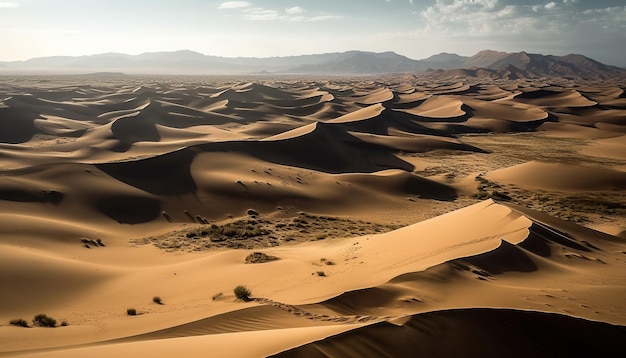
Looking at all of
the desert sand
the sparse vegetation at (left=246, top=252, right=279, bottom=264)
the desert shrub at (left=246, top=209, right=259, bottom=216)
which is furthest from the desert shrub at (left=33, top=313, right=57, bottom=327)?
the desert shrub at (left=246, top=209, right=259, bottom=216)

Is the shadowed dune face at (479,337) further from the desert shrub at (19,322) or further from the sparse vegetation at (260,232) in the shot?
the sparse vegetation at (260,232)

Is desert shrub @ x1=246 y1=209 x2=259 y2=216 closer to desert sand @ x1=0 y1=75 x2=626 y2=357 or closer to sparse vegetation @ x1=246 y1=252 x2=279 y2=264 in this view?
desert sand @ x1=0 y1=75 x2=626 y2=357

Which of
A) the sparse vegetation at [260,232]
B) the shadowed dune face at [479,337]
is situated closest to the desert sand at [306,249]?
the shadowed dune face at [479,337]

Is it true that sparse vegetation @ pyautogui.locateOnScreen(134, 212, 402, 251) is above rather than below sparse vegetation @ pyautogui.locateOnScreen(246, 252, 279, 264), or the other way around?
below

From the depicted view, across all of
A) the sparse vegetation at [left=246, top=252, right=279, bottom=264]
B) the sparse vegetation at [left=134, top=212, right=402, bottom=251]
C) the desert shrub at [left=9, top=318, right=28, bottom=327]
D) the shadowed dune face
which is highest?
the shadowed dune face

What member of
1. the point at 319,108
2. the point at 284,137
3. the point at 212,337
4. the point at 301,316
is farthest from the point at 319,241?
the point at 319,108

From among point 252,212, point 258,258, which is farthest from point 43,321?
point 252,212

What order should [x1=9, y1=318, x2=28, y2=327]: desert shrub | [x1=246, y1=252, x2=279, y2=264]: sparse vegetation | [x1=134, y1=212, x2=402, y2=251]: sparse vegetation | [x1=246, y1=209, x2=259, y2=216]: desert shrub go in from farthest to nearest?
[x1=246, y1=209, x2=259, y2=216]: desert shrub
[x1=134, y1=212, x2=402, y2=251]: sparse vegetation
[x1=246, y1=252, x2=279, y2=264]: sparse vegetation
[x1=9, y1=318, x2=28, y2=327]: desert shrub
